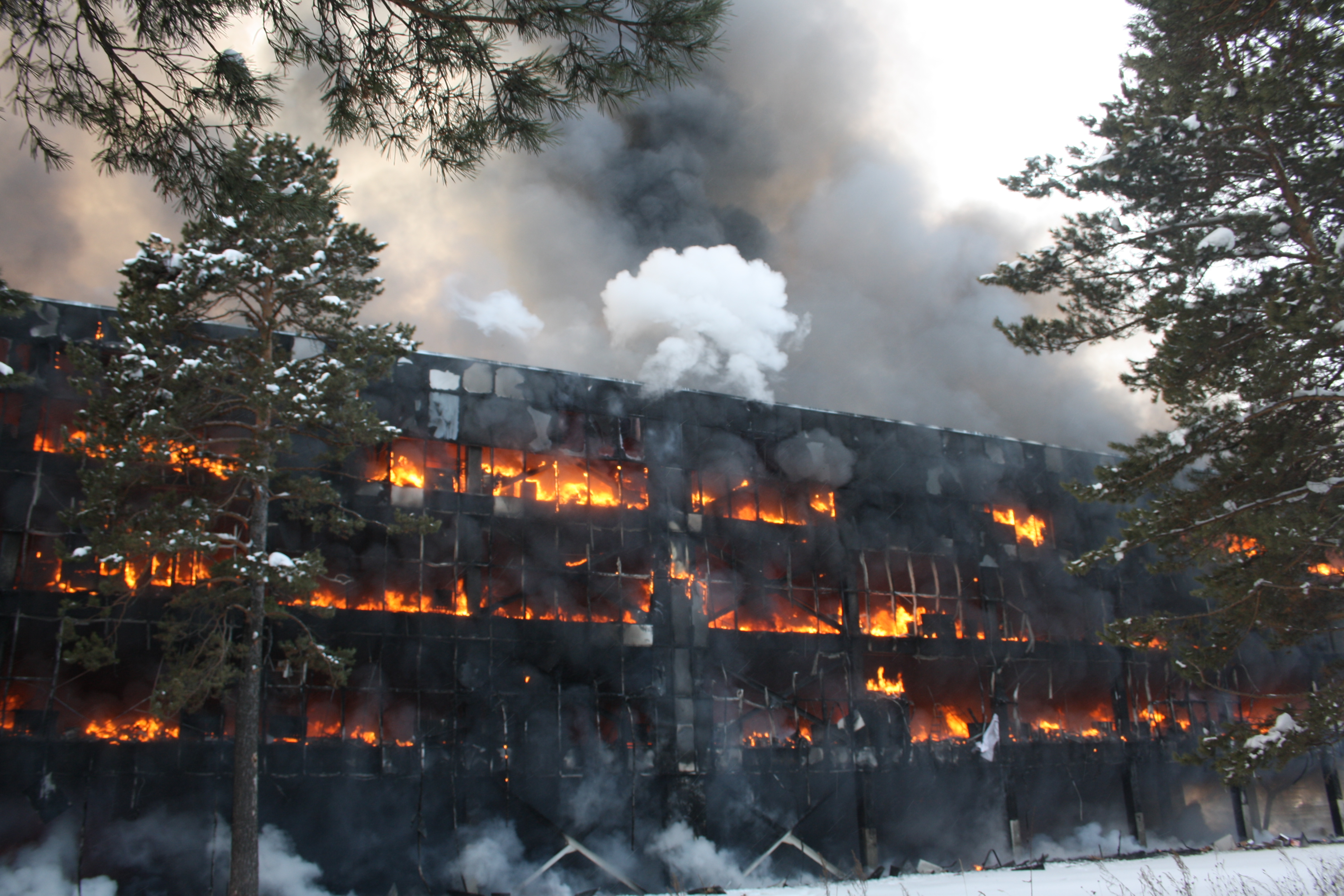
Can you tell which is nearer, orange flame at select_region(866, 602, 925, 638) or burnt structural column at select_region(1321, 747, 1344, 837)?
orange flame at select_region(866, 602, 925, 638)

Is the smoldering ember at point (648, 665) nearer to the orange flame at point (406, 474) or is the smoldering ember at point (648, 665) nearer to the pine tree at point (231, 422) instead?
the orange flame at point (406, 474)

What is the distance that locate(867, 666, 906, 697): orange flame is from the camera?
977 inches

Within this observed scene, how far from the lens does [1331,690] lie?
10.3 metres

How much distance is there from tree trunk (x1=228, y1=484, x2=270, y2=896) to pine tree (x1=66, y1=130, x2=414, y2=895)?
0.03 metres

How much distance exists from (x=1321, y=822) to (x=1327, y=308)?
2813 cm

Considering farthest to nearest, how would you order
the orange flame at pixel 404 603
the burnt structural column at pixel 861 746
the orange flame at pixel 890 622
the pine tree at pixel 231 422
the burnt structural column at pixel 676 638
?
1. the orange flame at pixel 890 622
2. the burnt structural column at pixel 861 746
3. the burnt structural column at pixel 676 638
4. the orange flame at pixel 404 603
5. the pine tree at pixel 231 422

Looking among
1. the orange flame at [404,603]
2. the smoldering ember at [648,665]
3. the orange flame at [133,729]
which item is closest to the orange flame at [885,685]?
the smoldering ember at [648,665]

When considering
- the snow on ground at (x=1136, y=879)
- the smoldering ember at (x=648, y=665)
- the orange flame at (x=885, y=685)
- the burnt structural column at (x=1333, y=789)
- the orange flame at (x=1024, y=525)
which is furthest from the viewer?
the burnt structural column at (x=1333, y=789)

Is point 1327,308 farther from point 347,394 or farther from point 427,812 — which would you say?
point 427,812

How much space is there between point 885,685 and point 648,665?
23.7ft

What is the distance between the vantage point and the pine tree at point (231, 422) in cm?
1429

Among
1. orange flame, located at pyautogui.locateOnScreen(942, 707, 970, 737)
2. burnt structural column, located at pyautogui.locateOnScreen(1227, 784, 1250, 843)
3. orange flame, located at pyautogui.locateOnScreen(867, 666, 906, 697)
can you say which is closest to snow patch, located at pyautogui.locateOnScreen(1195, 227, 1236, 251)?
orange flame, located at pyautogui.locateOnScreen(867, 666, 906, 697)

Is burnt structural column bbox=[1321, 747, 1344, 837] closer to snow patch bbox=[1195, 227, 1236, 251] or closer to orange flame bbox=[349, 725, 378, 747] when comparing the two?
Result: snow patch bbox=[1195, 227, 1236, 251]

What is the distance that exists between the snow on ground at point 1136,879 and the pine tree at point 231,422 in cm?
970
